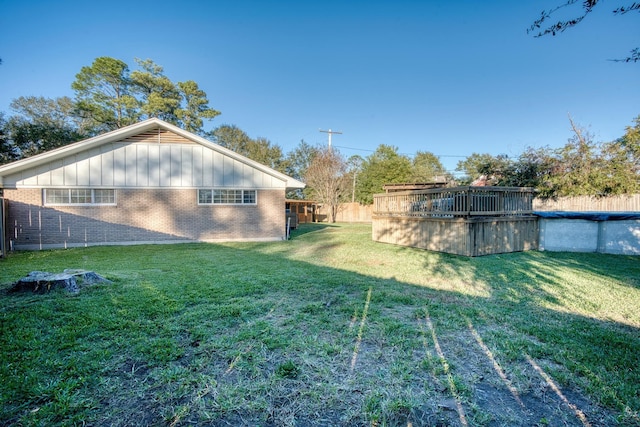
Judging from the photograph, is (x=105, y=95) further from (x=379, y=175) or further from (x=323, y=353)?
(x=323, y=353)

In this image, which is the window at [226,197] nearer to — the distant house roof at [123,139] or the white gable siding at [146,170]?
the white gable siding at [146,170]

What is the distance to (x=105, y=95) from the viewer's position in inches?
1033

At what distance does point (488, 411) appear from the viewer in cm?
196

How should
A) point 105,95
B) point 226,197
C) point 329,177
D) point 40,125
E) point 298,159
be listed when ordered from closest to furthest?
point 226,197 → point 40,125 → point 105,95 → point 329,177 → point 298,159

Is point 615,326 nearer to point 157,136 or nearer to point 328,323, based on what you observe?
point 328,323

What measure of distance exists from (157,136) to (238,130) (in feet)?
85.9

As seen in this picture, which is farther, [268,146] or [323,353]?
[268,146]

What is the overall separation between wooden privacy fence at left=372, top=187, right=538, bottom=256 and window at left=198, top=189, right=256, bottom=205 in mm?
6899

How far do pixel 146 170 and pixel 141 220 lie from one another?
210cm

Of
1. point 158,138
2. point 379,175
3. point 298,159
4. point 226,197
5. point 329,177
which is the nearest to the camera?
point 158,138

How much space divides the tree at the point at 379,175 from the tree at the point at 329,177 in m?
2.52

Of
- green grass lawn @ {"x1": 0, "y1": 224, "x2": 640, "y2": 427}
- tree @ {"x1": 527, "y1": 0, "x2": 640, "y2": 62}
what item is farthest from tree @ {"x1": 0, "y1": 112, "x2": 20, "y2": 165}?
tree @ {"x1": 527, "y1": 0, "x2": 640, "y2": 62}

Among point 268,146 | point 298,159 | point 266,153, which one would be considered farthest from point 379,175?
point 268,146

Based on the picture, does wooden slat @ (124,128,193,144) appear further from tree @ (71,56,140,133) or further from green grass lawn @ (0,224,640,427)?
tree @ (71,56,140,133)
